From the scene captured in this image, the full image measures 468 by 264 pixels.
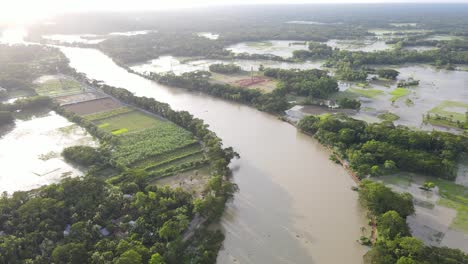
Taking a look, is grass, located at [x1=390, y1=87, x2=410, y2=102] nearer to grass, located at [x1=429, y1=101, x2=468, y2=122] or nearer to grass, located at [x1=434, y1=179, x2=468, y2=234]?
grass, located at [x1=429, y1=101, x2=468, y2=122]

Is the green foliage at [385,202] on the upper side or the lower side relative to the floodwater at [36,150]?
upper

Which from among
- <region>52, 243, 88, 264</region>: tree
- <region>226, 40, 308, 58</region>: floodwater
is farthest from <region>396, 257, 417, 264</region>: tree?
<region>226, 40, 308, 58</region>: floodwater

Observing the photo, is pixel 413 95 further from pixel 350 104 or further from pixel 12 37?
pixel 12 37

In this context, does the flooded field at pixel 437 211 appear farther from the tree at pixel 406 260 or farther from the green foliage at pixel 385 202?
the tree at pixel 406 260

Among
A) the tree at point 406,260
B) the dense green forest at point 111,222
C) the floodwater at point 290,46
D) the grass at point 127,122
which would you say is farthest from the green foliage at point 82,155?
the floodwater at point 290,46

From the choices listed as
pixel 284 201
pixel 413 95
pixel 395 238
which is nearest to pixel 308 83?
pixel 413 95

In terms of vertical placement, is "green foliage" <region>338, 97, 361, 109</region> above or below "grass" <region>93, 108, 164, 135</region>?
above

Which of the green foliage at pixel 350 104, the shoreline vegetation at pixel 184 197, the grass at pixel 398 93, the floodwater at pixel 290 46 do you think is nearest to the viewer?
the shoreline vegetation at pixel 184 197
